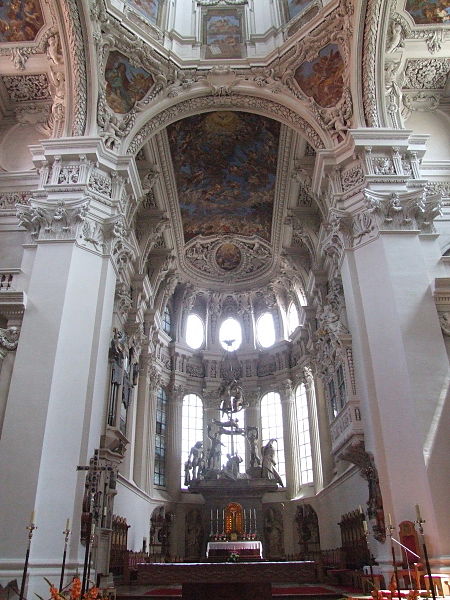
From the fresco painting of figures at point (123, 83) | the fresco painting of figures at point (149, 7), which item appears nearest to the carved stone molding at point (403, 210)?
the fresco painting of figures at point (123, 83)

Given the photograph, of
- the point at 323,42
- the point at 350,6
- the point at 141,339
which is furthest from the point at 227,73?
the point at 141,339

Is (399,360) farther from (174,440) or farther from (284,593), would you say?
(174,440)

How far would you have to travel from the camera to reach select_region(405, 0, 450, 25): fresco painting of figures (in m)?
13.5

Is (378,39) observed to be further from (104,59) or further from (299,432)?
(299,432)

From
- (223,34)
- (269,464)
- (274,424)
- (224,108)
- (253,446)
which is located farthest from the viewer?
(274,424)

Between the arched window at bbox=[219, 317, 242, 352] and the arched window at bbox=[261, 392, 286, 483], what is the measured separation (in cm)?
289

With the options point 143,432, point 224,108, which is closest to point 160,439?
point 143,432

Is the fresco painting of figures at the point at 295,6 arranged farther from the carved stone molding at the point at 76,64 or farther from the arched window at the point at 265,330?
the arched window at the point at 265,330

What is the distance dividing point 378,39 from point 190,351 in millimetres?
14895

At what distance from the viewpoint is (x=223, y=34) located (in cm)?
1617

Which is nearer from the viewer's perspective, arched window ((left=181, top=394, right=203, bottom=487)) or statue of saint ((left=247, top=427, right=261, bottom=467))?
statue of saint ((left=247, top=427, right=261, bottom=467))

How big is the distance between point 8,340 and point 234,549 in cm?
951

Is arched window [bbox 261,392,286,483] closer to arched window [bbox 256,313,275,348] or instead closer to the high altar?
the high altar

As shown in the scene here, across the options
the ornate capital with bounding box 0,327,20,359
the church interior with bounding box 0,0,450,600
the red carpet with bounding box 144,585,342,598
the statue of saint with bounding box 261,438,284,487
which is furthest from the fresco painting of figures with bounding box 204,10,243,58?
the red carpet with bounding box 144,585,342,598
